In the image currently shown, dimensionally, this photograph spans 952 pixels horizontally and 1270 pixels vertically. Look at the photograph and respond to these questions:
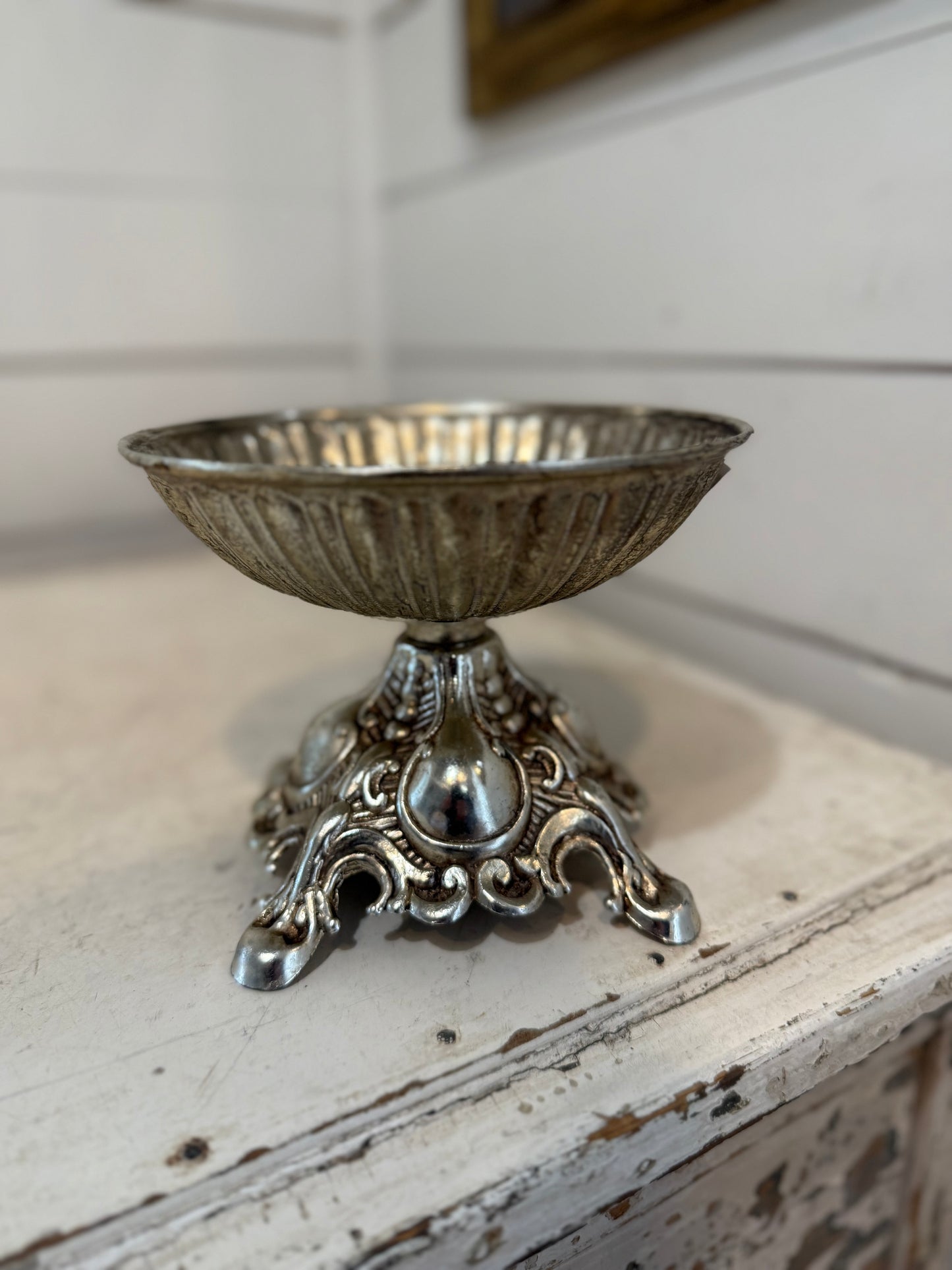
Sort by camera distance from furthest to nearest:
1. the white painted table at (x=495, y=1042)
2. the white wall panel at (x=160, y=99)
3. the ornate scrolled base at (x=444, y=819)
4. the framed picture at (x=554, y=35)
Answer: the white wall panel at (x=160, y=99), the framed picture at (x=554, y=35), the ornate scrolled base at (x=444, y=819), the white painted table at (x=495, y=1042)

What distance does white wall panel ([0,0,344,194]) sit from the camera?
1.09 metres

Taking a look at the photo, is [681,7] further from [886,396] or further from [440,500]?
[440,500]

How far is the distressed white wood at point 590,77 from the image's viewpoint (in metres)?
0.65

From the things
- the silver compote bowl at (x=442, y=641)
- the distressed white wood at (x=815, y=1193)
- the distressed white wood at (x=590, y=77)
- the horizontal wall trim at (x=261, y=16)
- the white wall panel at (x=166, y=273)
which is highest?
the horizontal wall trim at (x=261, y=16)

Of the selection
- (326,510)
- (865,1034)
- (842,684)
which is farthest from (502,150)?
(865,1034)

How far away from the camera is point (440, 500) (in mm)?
355

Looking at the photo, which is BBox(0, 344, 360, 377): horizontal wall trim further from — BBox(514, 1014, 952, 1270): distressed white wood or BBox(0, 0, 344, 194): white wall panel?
BBox(514, 1014, 952, 1270): distressed white wood

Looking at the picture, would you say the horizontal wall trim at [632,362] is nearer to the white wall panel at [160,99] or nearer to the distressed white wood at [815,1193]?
the white wall panel at [160,99]

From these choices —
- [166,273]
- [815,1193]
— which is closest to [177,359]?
[166,273]

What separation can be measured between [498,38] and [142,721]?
79cm

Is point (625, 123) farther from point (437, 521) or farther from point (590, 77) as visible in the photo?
point (437, 521)

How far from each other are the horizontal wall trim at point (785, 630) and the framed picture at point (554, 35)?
0.49 meters

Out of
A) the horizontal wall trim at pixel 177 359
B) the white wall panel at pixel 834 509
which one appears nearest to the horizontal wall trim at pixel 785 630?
the white wall panel at pixel 834 509

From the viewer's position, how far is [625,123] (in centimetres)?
85
